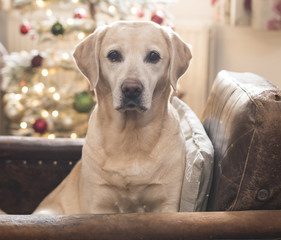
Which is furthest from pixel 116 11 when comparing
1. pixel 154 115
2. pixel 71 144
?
pixel 154 115

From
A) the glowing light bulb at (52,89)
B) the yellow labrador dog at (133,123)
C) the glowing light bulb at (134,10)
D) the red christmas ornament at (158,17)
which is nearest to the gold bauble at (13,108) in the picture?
the glowing light bulb at (52,89)

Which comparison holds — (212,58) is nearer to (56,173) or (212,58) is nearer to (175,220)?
(56,173)

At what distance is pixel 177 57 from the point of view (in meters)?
1.66

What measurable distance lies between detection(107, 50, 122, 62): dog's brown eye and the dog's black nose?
13cm

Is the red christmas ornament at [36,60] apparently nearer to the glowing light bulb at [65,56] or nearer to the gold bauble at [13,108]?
the glowing light bulb at [65,56]

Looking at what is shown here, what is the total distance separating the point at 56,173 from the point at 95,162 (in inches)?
19.3

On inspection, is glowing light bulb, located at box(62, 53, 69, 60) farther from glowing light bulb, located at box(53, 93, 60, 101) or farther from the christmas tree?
glowing light bulb, located at box(53, 93, 60, 101)

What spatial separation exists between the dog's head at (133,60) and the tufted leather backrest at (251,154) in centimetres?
30

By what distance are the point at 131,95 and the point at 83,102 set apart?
195 centimetres

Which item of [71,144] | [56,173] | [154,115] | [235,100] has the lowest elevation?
[56,173]

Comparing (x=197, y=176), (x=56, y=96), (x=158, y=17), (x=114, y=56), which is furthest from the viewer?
(x=56, y=96)

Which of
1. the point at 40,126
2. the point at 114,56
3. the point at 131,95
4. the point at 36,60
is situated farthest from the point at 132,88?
the point at 36,60

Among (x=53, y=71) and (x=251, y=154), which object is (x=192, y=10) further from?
(x=251, y=154)

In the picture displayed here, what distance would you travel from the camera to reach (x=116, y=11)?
3.45 meters
